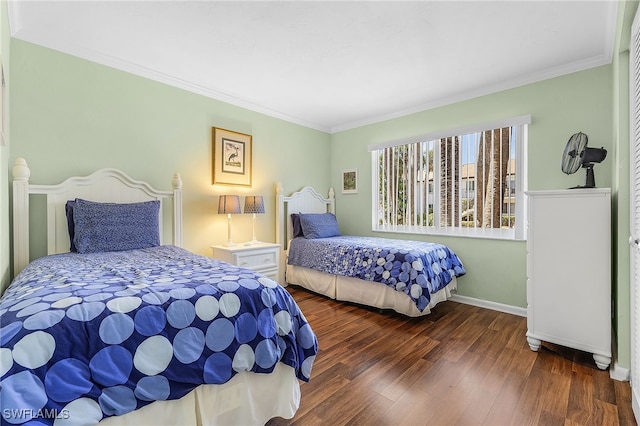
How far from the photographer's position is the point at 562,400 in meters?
1.63

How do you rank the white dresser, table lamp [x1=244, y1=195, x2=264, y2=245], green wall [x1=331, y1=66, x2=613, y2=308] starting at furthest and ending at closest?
table lamp [x1=244, y1=195, x2=264, y2=245] → green wall [x1=331, y1=66, x2=613, y2=308] → the white dresser

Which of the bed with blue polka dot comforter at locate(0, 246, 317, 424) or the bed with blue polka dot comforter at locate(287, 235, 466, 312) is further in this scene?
the bed with blue polka dot comforter at locate(287, 235, 466, 312)

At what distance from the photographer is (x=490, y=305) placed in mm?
3164

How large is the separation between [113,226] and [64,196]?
0.49m

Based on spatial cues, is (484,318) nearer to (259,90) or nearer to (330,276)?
(330,276)

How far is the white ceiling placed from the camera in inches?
77.6

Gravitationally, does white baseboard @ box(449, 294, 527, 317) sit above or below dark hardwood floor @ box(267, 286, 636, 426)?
above

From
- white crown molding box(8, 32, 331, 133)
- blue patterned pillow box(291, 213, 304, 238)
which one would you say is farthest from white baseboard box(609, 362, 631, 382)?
white crown molding box(8, 32, 331, 133)

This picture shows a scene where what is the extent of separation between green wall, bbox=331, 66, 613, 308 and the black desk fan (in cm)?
43

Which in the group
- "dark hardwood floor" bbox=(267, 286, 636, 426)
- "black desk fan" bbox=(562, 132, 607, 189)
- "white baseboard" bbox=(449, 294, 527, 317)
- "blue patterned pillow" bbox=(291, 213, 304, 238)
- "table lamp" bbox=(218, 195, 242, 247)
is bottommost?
"dark hardwood floor" bbox=(267, 286, 636, 426)

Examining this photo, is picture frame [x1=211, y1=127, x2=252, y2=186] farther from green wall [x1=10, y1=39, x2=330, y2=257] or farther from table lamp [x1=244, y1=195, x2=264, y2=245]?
table lamp [x1=244, y1=195, x2=264, y2=245]

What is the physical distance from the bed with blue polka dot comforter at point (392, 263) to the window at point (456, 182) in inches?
19.6

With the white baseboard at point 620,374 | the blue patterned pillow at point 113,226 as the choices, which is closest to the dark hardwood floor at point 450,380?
the white baseboard at point 620,374

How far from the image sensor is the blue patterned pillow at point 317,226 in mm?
3887
